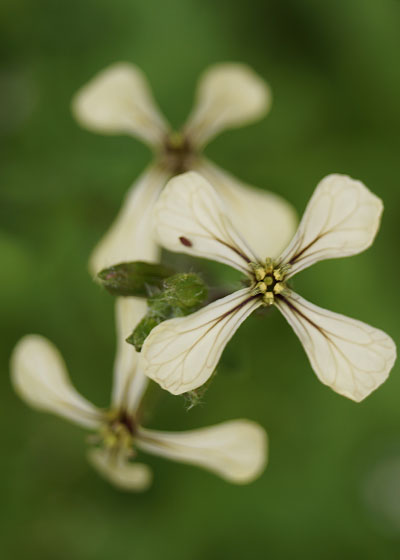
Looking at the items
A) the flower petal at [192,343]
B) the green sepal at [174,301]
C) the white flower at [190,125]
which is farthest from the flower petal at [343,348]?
the white flower at [190,125]

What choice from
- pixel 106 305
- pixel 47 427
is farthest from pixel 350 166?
pixel 47 427

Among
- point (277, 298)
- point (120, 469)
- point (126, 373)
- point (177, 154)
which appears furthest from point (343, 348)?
point (177, 154)

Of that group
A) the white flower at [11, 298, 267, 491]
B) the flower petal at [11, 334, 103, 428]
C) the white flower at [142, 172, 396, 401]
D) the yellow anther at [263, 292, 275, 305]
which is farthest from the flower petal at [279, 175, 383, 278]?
the flower petal at [11, 334, 103, 428]

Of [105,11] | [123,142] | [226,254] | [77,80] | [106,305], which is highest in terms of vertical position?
[105,11]

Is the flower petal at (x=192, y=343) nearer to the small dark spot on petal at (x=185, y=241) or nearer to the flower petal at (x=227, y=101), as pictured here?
the small dark spot on petal at (x=185, y=241)

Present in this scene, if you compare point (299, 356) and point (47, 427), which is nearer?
point (299, 356)

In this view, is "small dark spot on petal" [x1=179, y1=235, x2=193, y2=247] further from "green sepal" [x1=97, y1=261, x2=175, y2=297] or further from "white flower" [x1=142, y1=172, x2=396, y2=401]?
"green sepal" [x1=97, y1=261, x2=175, y2=297]

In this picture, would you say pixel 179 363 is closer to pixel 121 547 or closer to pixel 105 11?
pixel 121 547
